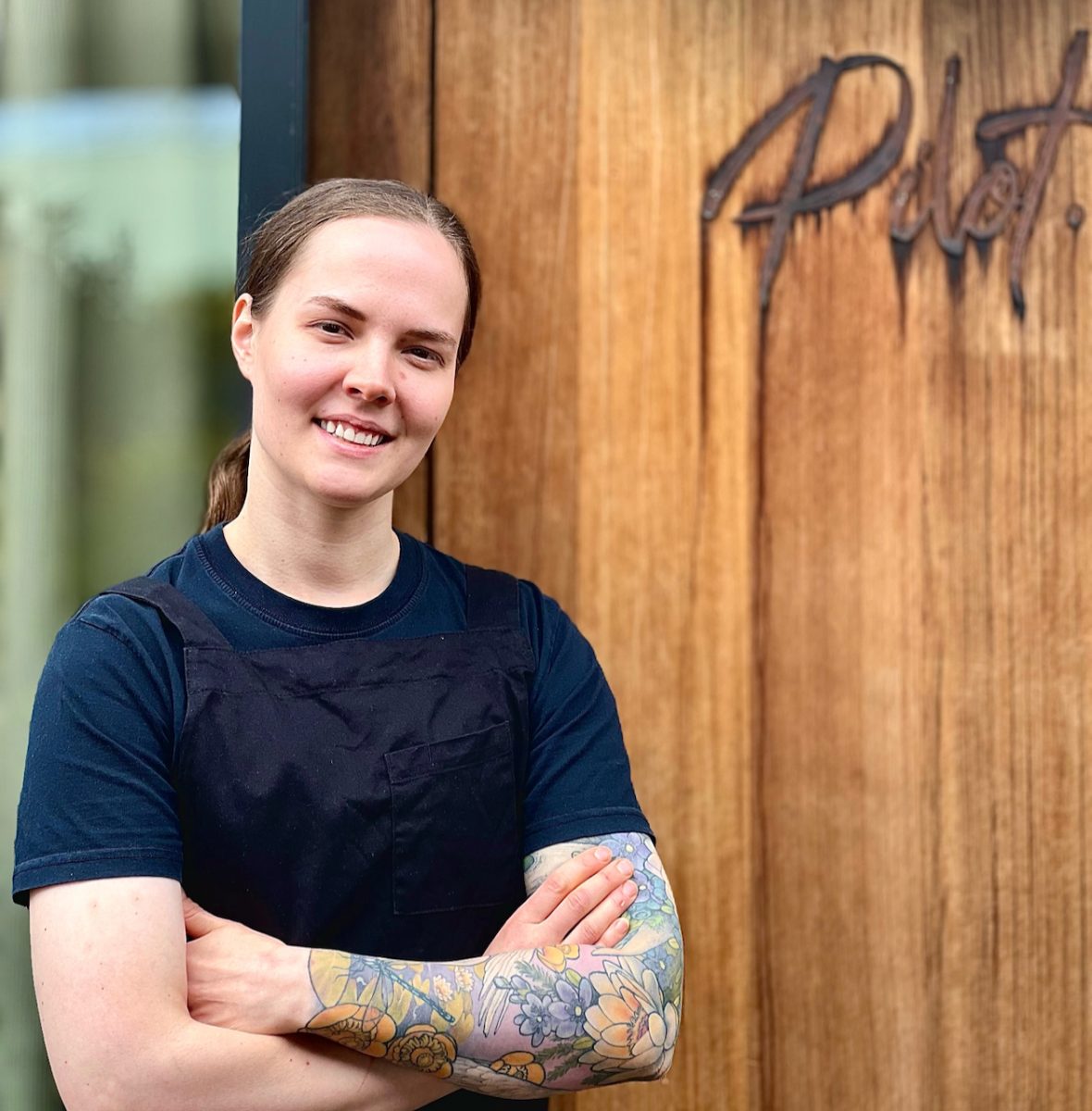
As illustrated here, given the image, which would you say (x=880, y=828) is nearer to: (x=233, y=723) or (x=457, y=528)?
(x=457, y=528)

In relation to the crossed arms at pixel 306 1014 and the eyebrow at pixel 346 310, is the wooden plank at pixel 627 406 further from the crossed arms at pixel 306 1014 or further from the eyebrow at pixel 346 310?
the crossed arms at pixel 306 1014

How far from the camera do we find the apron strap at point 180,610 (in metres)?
1.31

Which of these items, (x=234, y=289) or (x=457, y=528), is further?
(x=457, y=528)

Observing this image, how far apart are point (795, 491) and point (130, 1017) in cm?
119

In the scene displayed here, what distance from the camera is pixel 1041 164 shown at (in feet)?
6.25

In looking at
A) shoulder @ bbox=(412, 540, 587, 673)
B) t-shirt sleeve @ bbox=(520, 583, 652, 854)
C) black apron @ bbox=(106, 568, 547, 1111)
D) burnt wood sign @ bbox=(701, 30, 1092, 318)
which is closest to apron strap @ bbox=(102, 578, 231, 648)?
black apron @ bbox=(106, 568, 547, 1111)

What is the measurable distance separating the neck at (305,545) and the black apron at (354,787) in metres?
0.07

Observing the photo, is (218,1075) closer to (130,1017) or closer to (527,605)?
(130,1017)

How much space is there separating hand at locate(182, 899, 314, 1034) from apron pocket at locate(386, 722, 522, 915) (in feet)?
0.53

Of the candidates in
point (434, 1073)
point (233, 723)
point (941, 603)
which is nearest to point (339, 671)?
point (233, 723)

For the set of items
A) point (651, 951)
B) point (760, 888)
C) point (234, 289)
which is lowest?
point (760, 888)

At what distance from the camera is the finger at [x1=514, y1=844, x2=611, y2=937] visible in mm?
1332

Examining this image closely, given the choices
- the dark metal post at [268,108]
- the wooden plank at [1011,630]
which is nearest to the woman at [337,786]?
the dark metal post at [268,108]

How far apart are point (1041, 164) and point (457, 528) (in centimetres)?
107
